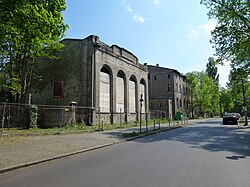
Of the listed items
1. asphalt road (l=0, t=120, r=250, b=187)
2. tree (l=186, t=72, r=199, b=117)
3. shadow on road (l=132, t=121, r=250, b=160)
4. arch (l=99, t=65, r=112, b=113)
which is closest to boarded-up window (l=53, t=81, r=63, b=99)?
arch (l=99, t=65, r=112, b=113)

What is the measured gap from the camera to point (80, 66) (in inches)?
1056

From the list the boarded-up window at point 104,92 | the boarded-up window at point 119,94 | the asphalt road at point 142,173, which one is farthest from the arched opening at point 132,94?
the asphalt road at point 142,173

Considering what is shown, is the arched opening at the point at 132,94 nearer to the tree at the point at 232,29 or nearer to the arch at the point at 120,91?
the arch at the point at 120,91

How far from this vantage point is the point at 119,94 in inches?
1267

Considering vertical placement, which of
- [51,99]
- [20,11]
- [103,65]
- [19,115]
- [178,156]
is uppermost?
[103,65]

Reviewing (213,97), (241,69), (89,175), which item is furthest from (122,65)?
(213,97)

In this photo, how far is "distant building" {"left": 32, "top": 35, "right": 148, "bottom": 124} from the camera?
85.8ft

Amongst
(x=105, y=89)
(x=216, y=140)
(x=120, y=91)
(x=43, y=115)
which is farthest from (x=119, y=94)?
(x=216, y=140)

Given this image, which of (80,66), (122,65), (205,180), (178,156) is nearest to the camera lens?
(205,180)

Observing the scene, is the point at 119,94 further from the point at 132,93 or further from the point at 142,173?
the point at 142,173

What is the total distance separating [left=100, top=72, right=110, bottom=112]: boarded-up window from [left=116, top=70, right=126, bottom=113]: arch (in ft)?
7.58

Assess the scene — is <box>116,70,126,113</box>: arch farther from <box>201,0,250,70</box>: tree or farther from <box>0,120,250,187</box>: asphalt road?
<box>0,120,250,187</box>: asphalt road

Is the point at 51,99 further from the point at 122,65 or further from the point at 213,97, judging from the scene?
the point at 213,97

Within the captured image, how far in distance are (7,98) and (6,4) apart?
70.8ft
